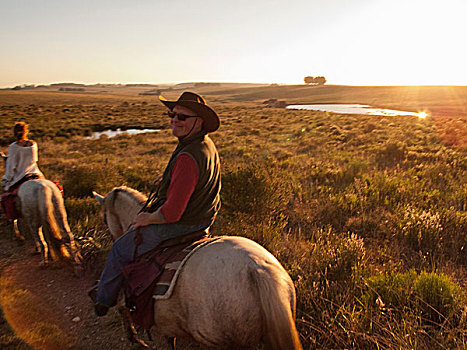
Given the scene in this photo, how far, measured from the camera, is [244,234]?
15.8ft

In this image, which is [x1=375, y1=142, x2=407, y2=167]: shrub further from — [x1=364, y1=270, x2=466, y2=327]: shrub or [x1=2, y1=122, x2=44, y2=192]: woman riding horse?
[x1=2, y1=122, x2=44, y2=192]: woman riding horse

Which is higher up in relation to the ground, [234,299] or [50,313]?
[234,299]

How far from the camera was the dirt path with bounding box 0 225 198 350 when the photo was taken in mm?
3205

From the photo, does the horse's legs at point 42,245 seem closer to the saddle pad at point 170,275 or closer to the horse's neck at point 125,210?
the horse's neck at point 125,210

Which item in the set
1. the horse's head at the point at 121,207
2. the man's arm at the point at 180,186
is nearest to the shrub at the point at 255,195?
the horse's head at the point at 121,207

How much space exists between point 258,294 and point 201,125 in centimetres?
158

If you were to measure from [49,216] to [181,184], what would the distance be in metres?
3.38

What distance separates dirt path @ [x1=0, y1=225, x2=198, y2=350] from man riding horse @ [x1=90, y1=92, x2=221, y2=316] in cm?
106

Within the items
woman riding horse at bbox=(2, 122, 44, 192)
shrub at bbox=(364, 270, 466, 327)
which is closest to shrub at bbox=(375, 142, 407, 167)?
shrub at bbox=(364, 270, 466, 327)

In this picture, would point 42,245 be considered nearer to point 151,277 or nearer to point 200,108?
point 151,277

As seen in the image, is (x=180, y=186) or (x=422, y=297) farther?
(x=422, y=297)

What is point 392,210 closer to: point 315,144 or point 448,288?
point 448,288

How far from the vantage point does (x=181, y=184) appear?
7.09 ft

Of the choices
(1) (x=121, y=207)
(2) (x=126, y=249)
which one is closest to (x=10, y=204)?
(1) (x=121, y=207)
